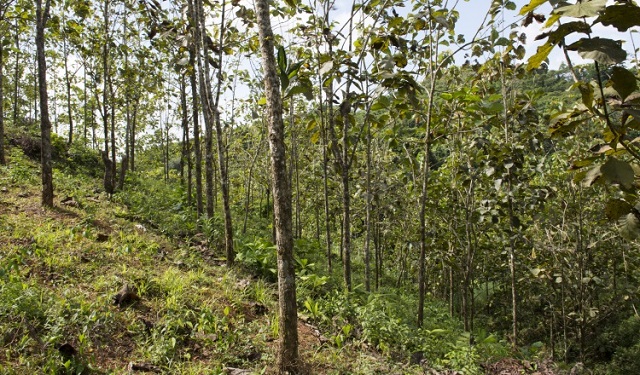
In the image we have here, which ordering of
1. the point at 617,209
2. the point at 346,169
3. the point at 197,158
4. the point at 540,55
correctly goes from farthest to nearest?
the point at 197,158
the point at 346,169
the point at 617,209
the point at 540,55

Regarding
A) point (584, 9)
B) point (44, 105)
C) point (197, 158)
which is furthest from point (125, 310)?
point (197, 158)

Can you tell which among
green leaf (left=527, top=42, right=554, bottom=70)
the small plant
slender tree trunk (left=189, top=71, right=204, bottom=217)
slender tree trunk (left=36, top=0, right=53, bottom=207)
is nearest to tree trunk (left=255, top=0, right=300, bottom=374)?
the small plant

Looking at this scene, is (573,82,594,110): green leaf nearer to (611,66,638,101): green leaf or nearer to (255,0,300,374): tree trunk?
(611,66,638,101): green leaf

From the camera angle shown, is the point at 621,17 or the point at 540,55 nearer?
the point at 621,17

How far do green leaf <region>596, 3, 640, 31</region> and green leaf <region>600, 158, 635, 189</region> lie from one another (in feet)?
1.45

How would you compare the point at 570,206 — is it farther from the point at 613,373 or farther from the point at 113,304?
the point at 113,304

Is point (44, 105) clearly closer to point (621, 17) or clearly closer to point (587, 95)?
point (587, 95)

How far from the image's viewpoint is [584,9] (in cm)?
112

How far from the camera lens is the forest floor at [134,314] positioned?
154 inches

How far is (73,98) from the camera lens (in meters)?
25.5

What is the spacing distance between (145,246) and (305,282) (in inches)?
118

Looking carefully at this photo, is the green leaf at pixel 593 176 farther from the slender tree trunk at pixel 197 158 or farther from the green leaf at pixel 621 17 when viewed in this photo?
the slender tree trunk at pixel 197 158

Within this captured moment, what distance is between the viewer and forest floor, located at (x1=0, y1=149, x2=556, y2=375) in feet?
12.8

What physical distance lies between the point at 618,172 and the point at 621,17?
50cm
